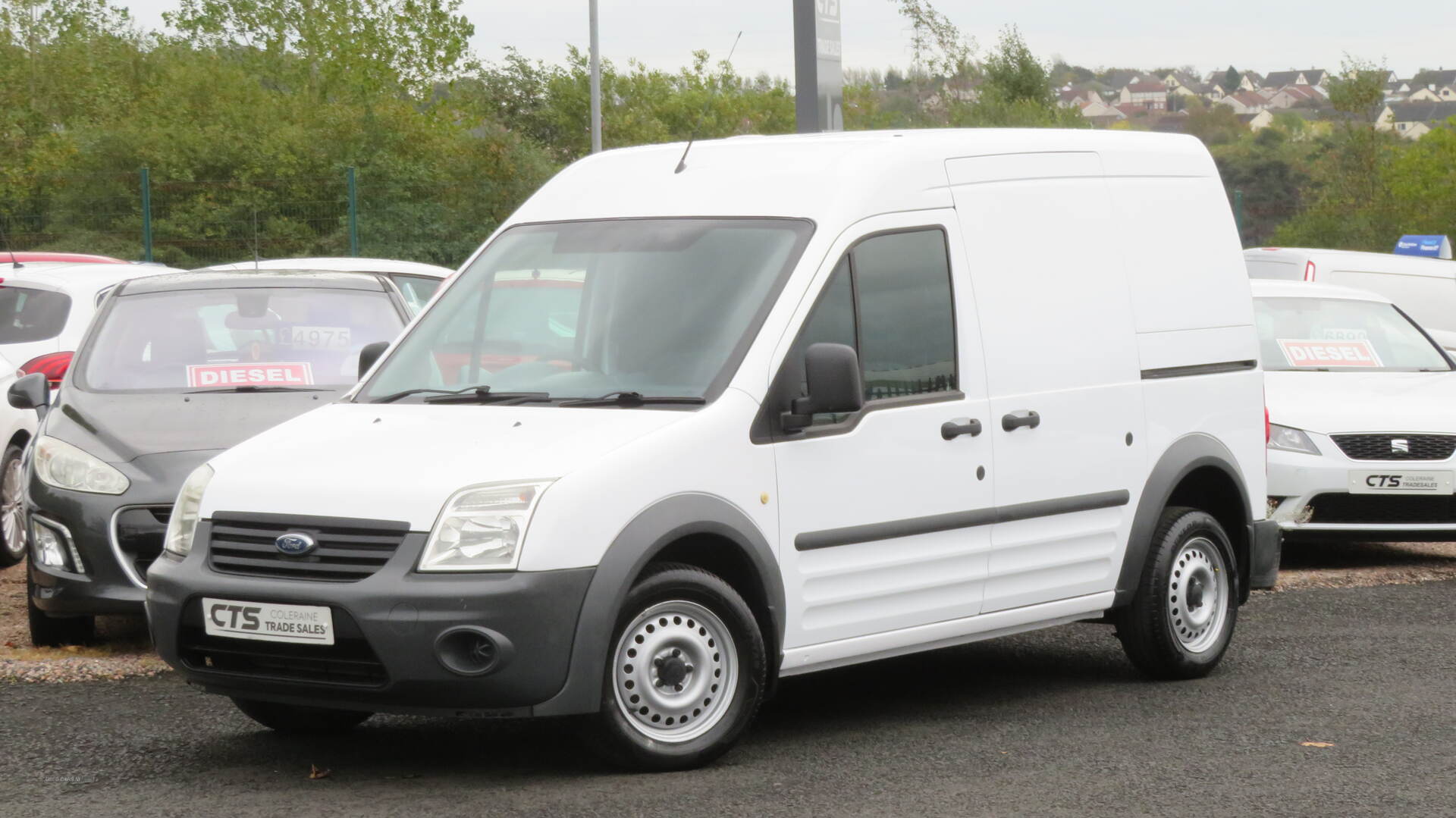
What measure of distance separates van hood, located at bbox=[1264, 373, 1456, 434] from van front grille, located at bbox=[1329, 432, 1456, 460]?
5 centimetres

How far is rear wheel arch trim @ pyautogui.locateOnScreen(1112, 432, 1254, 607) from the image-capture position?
7.51 metres

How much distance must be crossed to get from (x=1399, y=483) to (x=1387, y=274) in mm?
6258

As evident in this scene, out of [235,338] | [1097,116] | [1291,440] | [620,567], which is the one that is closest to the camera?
[620,567]

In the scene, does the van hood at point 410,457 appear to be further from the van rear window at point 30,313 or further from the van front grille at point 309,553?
the van rear window at point 30,313

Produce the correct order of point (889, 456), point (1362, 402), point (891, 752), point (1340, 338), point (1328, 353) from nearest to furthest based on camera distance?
1. point (891, 752)
2. point (889, 456)
3. point (1362, 402)
4. point (1328, 353)
5. point (1340, 338)

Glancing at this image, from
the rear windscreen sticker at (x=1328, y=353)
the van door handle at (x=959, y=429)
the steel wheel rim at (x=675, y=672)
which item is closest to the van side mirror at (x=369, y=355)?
the steel wheel rim at (x=675, y=672)

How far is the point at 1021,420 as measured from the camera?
6.96m

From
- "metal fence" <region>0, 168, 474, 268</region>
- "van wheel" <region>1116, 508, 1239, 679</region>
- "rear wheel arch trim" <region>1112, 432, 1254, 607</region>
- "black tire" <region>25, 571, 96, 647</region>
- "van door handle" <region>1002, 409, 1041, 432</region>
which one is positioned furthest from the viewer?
"metal fence" <region>0, 168, 474, 268</region>

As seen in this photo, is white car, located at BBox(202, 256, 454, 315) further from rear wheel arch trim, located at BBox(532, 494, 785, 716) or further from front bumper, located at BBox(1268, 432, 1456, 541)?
rear wheel arch trim, located at BBox(532, 494, 785, 716)

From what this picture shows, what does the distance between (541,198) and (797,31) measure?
16.3ft

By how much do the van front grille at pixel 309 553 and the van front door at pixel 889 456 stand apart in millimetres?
1311

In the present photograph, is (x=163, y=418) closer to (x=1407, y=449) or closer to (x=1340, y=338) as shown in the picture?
(x=1407, y=449)

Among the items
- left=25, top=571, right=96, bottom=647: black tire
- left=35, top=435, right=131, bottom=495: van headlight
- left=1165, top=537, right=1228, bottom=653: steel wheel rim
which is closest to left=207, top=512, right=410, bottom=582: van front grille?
left=35, top=435, right=131, bottom=495: van headlight

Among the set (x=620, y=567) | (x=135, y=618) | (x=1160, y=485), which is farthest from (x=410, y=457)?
(x=135, y=618)
